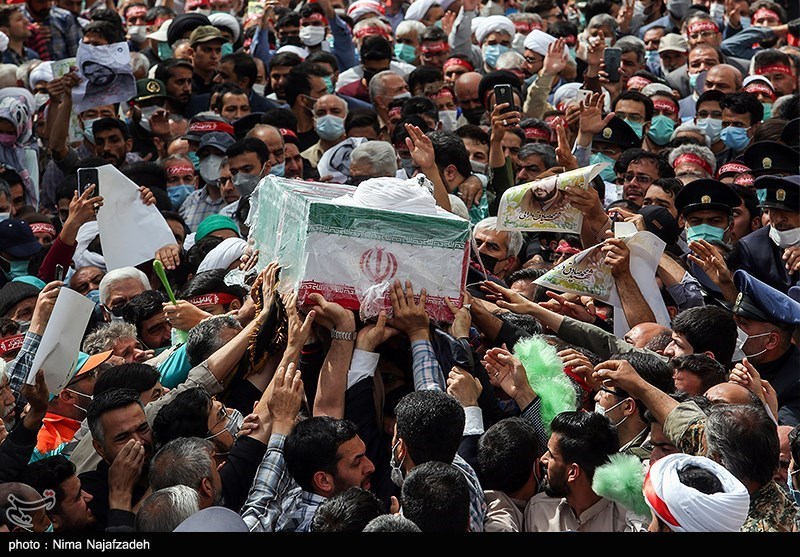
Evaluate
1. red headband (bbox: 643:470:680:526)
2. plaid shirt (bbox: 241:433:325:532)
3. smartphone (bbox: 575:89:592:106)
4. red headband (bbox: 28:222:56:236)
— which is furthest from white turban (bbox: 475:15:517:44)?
red headband (bbox: 643:470:680:526)

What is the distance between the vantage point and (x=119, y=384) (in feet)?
19.7

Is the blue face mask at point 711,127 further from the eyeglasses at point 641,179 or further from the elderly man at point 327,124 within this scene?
the elderly man at point 327,124

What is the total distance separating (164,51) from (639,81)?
505cm

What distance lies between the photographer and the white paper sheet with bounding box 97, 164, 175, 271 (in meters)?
7.96

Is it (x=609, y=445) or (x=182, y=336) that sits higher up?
(x=609, y=445)

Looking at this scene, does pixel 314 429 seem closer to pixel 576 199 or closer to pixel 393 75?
pixel 576 199

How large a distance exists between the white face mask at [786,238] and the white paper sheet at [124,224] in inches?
155

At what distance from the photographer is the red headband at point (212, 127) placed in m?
10.5

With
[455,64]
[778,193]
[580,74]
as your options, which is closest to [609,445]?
[778,193]

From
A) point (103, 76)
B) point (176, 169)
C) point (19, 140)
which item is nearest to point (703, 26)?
point (176, 169)

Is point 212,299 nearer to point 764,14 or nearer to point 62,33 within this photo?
point 62,33

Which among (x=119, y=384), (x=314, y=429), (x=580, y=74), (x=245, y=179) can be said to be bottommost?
(x=580, y=74)

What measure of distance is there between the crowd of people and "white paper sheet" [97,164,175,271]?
6 cm

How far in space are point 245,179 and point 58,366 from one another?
11.7ft
